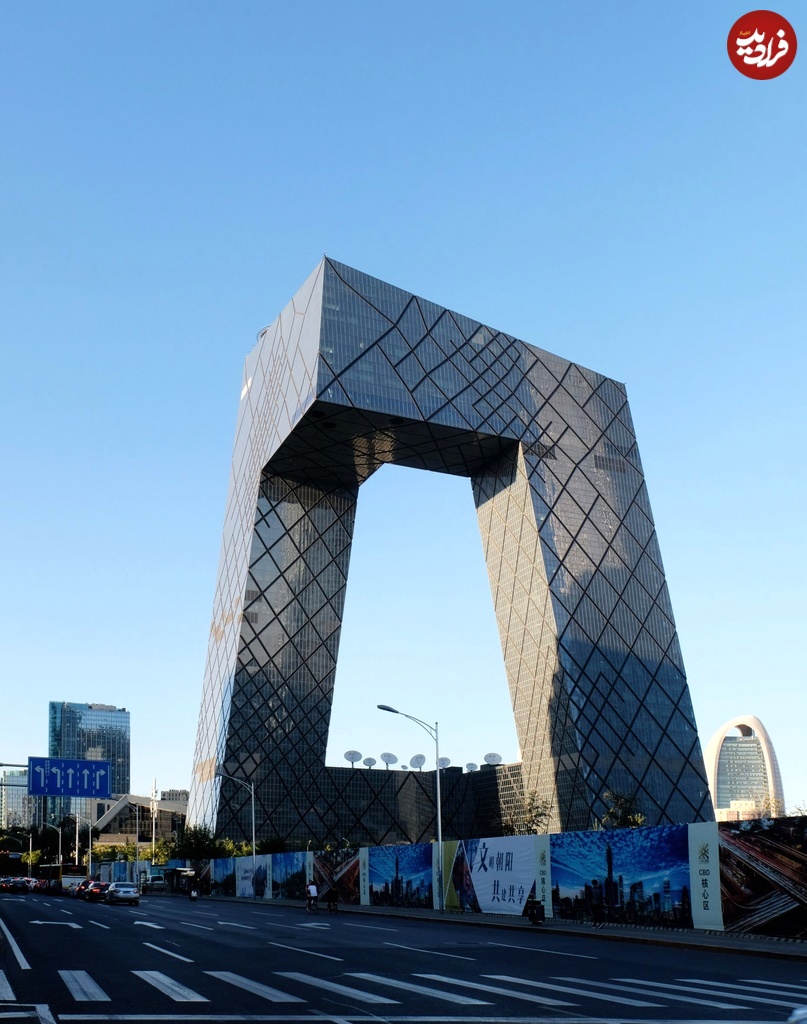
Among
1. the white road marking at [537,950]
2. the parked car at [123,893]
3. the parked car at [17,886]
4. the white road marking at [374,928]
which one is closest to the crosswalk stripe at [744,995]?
the white road marking at [537,950]

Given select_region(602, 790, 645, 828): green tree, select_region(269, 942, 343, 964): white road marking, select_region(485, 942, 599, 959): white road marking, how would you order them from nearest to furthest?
select_region(269, 942, 343, 964): white road marking
select_region(485, 942, 599, 959): white road marking
select_region(602, 790, 645, 828): green tree

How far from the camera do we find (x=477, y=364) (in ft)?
318

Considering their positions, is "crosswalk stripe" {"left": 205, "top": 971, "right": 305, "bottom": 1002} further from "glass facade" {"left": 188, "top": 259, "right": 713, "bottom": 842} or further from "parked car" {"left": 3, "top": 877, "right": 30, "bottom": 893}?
"parked car" {"left": 3, "top": 877, "right": 30, "bottom": 893}

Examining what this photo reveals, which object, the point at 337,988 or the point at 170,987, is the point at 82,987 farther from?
the point at 337,988

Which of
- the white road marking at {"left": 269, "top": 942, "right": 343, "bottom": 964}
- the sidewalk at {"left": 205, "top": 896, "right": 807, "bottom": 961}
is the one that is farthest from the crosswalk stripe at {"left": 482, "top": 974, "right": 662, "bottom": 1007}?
the sidewalk at {"left": 205, "top": 896, "right": 807, "bottom": 961}

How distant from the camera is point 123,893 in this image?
6606 cm

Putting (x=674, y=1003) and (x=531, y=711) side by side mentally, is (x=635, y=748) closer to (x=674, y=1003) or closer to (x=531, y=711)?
(x=531, y=711)

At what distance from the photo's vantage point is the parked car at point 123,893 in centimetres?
6588

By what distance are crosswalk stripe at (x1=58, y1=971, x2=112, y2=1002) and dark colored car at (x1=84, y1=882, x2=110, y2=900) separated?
192 ft

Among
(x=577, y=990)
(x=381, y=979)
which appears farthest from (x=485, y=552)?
(x=577, y=990)

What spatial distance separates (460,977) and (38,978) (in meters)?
7.55

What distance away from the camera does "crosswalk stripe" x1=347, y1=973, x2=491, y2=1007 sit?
15.8 metres

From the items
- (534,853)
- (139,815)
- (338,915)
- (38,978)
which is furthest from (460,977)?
(139,815)

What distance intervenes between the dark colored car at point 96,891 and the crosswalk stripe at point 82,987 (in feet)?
192
